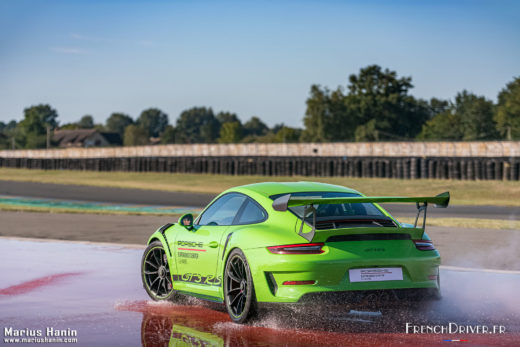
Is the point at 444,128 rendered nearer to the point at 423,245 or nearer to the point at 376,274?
the point at 423,245

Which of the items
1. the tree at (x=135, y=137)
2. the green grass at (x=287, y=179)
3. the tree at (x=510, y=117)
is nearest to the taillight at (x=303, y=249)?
the green grass at (x=287, y=179)

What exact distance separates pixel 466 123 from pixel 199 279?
307ft

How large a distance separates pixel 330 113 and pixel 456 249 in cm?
10623

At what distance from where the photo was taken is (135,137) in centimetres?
18500

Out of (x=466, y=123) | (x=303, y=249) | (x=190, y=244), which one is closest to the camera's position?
(x=303, y=249)

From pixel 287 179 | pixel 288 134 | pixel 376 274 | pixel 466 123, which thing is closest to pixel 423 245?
pixel 376 274

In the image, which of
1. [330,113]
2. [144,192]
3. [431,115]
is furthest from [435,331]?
[431,115]

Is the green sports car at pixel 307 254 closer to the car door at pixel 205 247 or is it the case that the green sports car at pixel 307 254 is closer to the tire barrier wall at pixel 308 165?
the car door at pixel 205 247

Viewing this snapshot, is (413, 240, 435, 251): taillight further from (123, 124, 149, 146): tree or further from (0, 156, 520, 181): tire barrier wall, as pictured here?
(123, 124, 149, 146): tree

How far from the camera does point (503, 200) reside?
37688 mm

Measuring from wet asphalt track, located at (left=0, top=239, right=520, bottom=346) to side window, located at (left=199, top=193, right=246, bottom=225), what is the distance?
2.89 ft

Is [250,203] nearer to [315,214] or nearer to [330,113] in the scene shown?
[315,214]

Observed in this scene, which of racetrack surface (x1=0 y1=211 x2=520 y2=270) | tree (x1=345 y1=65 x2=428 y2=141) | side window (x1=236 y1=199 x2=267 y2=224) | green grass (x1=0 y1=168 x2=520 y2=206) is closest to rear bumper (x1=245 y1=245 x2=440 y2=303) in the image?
side window (x1=236 y1=199 x2=267 y2=224)

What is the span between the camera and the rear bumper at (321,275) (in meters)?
7.02
